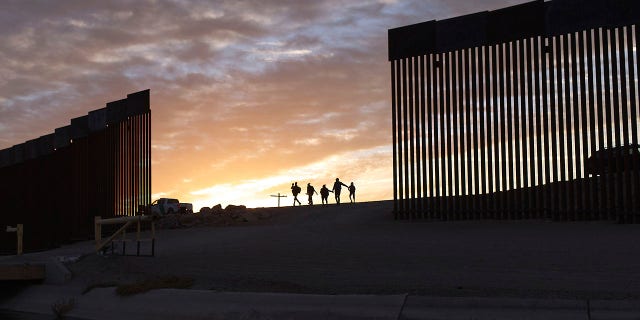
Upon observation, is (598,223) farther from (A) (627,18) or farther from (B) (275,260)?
(B) (275,260)

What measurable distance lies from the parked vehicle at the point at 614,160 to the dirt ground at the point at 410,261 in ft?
4.47

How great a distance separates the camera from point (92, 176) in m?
28.2

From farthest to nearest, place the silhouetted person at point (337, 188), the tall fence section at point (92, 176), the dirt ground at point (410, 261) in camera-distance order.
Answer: the silhouetted person at point (337, 188)
the tall fence section at point (92, 176)
the dirt ground at point (410, 261)

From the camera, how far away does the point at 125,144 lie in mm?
28297

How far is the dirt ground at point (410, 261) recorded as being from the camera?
11.4 m

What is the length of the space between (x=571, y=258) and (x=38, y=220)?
72.3 feet

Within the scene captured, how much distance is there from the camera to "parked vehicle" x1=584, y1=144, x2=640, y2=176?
59.5 ft

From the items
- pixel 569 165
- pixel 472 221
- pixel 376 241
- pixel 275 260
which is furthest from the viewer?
pixel 472 221

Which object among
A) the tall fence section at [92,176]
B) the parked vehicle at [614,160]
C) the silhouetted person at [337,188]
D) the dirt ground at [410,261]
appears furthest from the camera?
the silhouetted person at [337,188]

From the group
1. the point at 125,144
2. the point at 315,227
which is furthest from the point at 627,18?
the point at 125,144

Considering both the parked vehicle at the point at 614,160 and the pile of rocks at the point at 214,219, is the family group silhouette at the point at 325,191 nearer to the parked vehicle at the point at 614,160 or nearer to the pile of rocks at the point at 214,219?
the pile of rocks at the point at 214,219

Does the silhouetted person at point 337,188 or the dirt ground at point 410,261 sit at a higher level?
the silhouetted person at point 337,188

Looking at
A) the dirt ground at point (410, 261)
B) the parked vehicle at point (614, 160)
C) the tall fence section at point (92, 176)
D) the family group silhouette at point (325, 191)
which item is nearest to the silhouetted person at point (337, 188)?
the family group silhouette at point (325, 191)

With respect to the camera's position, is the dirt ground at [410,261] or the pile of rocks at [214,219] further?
the pile of rocks at [214,219]
